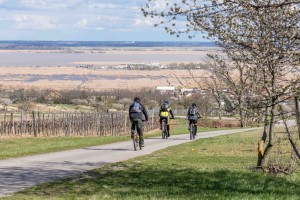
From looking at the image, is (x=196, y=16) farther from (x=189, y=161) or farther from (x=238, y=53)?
(x=189, y=161)

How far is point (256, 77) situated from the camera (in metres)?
12.9

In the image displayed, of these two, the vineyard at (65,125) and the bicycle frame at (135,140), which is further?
the vineyard at (65,125)

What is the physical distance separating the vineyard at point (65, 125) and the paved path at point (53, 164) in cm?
1498

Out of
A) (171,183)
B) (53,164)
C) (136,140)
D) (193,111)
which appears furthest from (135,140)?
(171,183)

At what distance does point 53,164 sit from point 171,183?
207 inches

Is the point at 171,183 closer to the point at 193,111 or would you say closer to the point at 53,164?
the point at 53,164

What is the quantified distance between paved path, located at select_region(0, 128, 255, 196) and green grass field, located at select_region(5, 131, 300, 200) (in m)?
0.57

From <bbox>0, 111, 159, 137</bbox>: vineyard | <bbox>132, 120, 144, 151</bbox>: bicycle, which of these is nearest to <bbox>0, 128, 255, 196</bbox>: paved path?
<bbox>132, 120, 144, 151</bbox>: bicycle

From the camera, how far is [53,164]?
17.5 meters

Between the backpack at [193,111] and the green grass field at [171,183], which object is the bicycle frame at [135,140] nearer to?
the green grass field at [171,183]

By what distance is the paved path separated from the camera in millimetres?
14039

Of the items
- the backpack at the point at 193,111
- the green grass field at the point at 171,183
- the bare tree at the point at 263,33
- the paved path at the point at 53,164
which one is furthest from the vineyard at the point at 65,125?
the bare tree at the point at 263,33

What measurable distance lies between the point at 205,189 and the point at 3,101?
2426 inches

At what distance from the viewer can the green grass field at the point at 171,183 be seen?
462 inches
